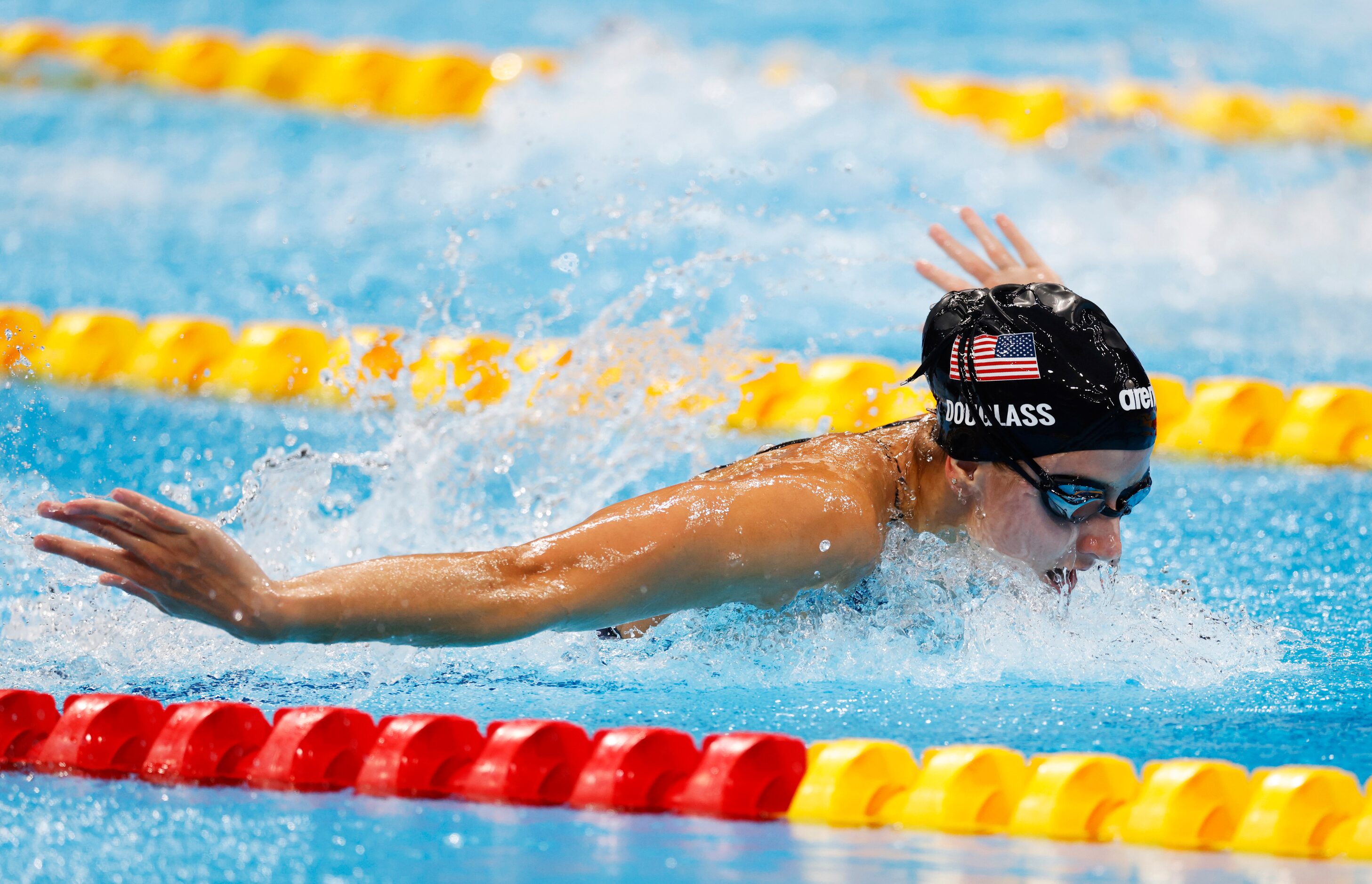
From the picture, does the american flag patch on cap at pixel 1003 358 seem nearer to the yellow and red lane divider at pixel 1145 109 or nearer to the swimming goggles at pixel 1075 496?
the swimming goggles at pixel 1075 496

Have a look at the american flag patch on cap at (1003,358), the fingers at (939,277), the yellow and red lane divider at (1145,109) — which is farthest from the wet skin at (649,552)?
the yellow and red lane divider at (1145,109)

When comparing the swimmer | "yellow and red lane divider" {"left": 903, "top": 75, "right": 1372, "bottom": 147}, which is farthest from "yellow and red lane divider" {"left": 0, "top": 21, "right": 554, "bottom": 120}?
the swimmer

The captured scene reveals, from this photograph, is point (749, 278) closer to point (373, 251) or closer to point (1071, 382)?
point (373, 251)

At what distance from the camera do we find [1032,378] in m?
2.26

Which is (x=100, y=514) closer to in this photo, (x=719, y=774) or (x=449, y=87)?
(x=719, y=774)

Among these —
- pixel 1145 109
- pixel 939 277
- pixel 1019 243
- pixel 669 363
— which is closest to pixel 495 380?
pixel 669 363

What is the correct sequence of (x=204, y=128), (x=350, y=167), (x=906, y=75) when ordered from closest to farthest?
(x=350, y=167)
(x=204, y=128)
(x=906, y=75)

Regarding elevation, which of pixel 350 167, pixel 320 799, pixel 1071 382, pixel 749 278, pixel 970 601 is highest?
pixel 350 167

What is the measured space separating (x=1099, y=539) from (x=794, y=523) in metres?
0.49

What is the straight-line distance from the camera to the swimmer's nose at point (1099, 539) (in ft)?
7.48

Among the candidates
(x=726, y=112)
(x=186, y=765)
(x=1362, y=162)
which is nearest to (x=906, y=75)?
(x=726, y=112)

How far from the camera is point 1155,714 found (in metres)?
2.39

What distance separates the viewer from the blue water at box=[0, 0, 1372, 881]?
1979 millimetres

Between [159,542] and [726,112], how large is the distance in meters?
5.98
